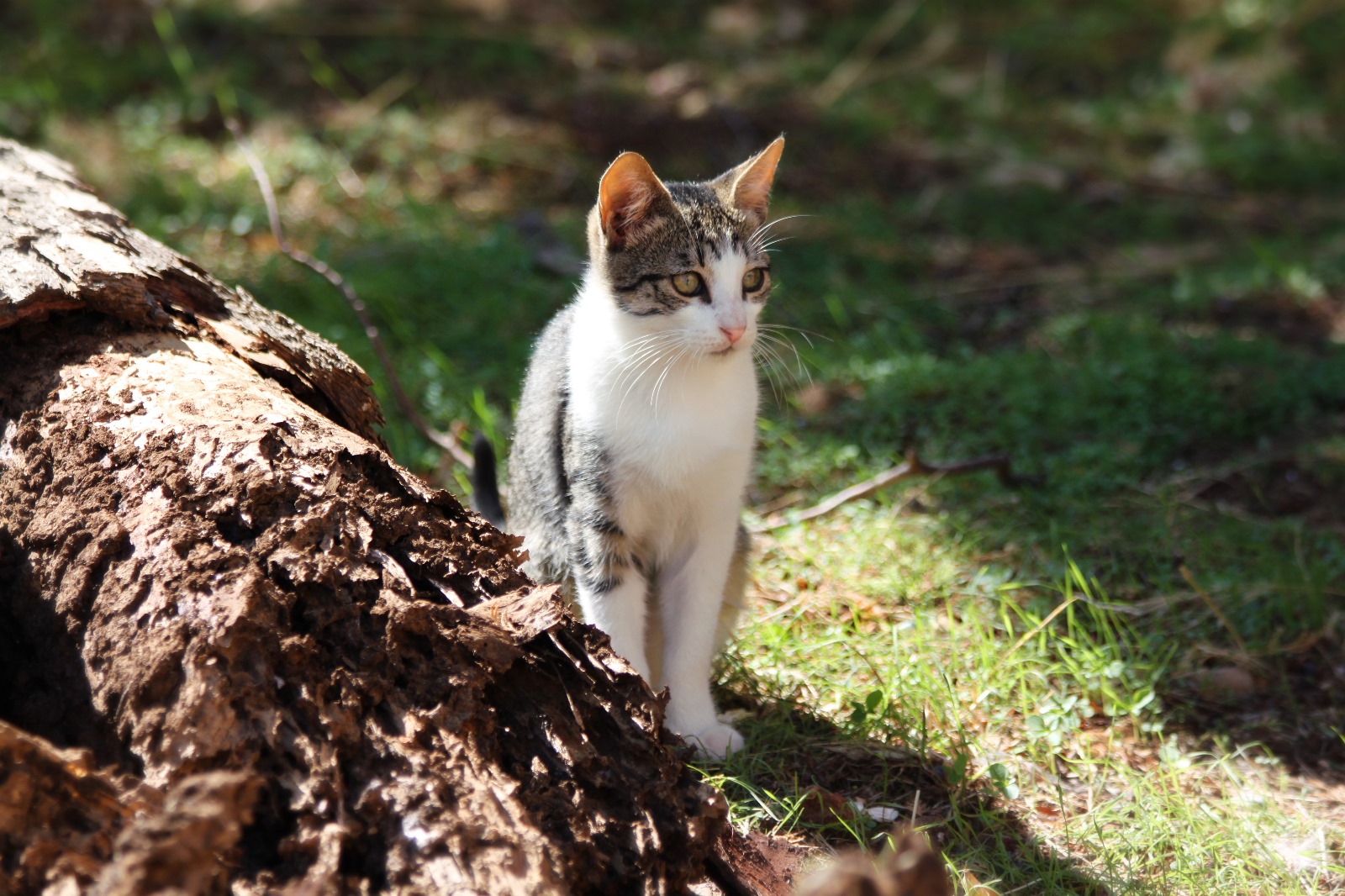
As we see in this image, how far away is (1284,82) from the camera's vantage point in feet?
25.3

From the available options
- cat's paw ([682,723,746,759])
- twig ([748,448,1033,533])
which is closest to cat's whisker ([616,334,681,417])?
cat's paw ([682,723,746,759])

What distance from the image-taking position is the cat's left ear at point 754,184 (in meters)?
2.81

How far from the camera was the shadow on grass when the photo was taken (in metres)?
2.31

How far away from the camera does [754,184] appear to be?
2.86 metres

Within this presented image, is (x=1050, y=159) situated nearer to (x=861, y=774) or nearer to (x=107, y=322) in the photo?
(x=861, y=774)

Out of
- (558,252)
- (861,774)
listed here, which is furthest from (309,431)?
(558,252)

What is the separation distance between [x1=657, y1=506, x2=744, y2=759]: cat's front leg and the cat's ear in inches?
28.6

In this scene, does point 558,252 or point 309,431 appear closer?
point 309,431

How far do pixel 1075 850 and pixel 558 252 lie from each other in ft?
12.1

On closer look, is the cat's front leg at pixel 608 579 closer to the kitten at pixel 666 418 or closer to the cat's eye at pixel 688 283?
the kitten at pixel 666 418

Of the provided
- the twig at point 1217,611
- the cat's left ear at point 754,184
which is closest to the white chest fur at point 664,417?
the cat's left ear at point 754,184

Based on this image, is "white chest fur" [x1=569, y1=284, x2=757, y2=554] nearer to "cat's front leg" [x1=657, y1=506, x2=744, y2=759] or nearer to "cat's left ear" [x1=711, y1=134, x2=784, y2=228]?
"cat's front leg" [x1=657, y1=506, x2=744, y2=759]

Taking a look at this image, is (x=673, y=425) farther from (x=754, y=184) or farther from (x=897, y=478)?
(x=897, y=478)

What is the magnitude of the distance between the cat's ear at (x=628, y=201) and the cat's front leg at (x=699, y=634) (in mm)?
726
